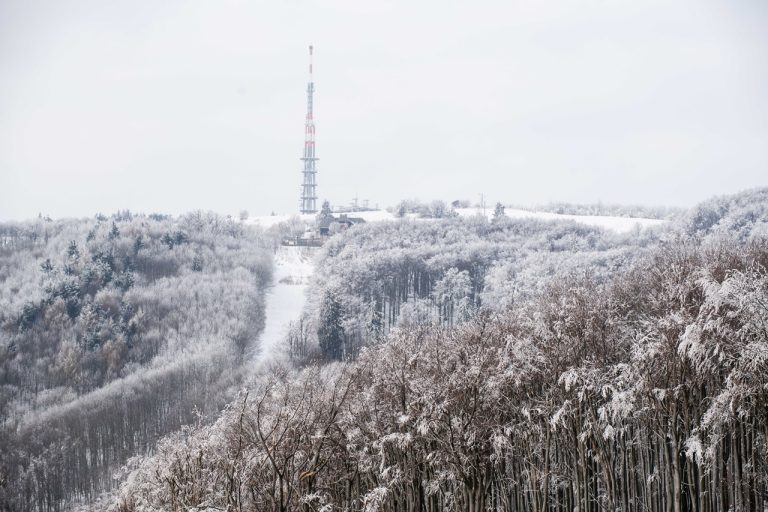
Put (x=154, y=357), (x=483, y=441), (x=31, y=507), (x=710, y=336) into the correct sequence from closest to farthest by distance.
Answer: (x=710, y=336) < (x=483, y=441) < (x=31, y=507) < (x=154, y=357)

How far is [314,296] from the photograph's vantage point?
136 m

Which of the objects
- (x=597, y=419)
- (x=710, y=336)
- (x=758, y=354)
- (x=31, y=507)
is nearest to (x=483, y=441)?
(x=597, y=419)

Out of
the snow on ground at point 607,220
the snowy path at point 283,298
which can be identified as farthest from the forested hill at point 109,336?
the snow on ground at point 607,220

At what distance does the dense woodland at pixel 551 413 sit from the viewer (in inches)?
751

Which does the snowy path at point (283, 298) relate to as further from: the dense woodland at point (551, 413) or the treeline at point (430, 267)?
the dense woodland at point (551, 413)

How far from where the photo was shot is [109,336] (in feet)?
417

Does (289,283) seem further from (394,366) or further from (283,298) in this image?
(394,366)

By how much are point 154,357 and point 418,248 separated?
55.4 meters

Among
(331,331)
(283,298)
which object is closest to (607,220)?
(283,298)

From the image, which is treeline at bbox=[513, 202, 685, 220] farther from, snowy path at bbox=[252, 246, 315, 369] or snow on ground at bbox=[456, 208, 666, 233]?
snowy path at bbox=[252, 246, 315, 369]

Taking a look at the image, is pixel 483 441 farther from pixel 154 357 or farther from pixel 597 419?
pixel 154 357

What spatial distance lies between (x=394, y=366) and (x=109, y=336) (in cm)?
11415

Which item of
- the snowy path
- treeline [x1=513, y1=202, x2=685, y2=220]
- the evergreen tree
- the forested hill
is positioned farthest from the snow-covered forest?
treeline [x1=513, y1=202, x2=685, y2=220]

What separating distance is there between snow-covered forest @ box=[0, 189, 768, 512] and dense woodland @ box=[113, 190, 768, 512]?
15 cm
